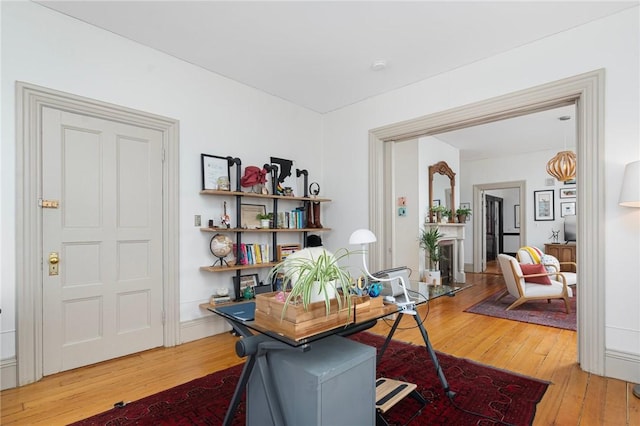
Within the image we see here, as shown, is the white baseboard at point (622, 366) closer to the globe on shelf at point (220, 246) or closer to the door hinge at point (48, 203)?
the globe on shelf at point (220, 246)

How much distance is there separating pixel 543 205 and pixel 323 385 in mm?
7911

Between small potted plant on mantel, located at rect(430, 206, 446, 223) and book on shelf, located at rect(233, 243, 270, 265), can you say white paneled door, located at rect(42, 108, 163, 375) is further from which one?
small potted plant on mantel, located at rect(430, 206, 446, 223)

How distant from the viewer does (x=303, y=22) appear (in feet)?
9.12

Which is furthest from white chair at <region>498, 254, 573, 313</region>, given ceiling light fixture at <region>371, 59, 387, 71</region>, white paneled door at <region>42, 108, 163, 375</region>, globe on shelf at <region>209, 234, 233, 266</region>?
white paneled door at <region>42, 108, 163, 375</region>

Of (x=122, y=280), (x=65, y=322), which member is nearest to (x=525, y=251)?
(x=122, y=280)

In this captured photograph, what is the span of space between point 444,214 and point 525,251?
1558 mm

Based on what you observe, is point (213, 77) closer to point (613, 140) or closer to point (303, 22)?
point (303, 22)

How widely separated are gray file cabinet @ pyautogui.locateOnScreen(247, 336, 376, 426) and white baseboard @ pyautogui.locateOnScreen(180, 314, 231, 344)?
1859mm

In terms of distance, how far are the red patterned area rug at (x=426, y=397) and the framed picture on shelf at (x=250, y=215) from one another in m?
1.59

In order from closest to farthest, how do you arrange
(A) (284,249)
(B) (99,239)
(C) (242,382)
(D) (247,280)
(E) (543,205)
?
(C) (242,382)
(B) (99,239)
(D) (247,280)
(A) (284,249)
(E) (543,205)

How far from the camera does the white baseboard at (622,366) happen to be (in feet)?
8.10

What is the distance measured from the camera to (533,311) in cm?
447

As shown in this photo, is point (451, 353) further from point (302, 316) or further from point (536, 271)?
point (536, 271)

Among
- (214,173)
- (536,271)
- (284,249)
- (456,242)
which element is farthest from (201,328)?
(456,242)
